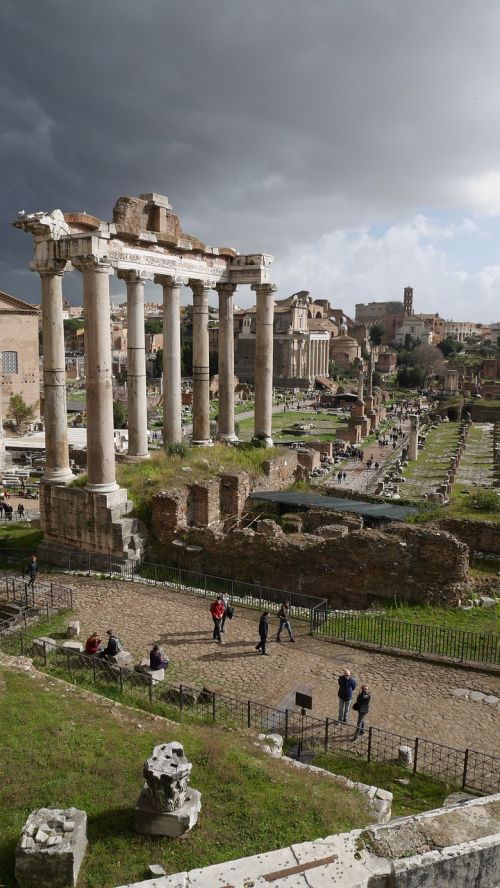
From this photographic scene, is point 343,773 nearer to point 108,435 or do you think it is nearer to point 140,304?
point 108,435

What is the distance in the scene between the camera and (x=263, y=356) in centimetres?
2294

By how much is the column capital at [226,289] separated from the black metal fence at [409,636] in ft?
42.5

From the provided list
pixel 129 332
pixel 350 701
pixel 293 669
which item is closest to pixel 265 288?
pixel 129 332

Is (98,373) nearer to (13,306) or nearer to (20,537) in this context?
(20,537)

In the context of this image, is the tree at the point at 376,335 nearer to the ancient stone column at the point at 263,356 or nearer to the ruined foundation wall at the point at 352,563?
the ancient stone column at the point at 263,356

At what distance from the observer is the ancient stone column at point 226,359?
75.9 feet

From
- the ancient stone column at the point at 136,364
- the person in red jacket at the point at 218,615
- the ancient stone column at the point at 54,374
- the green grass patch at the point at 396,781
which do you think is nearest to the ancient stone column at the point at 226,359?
the ancient stone column at the point at 136,364

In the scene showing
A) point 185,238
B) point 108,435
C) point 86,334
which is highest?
point 185,238

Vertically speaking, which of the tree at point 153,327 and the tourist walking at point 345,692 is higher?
the tree at point 153,327

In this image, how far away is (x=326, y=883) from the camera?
5371 mm

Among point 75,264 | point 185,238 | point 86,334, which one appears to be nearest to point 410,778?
point 86,334

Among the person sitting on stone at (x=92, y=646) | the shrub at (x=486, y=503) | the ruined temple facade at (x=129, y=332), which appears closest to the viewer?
the person sitting on stone at (x=92, y=646)

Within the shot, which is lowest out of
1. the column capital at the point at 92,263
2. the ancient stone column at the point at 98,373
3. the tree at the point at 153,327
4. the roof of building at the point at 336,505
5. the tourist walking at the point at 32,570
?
the tourist walking at the point at 32,570

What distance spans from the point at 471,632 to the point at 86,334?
35.3 feet
